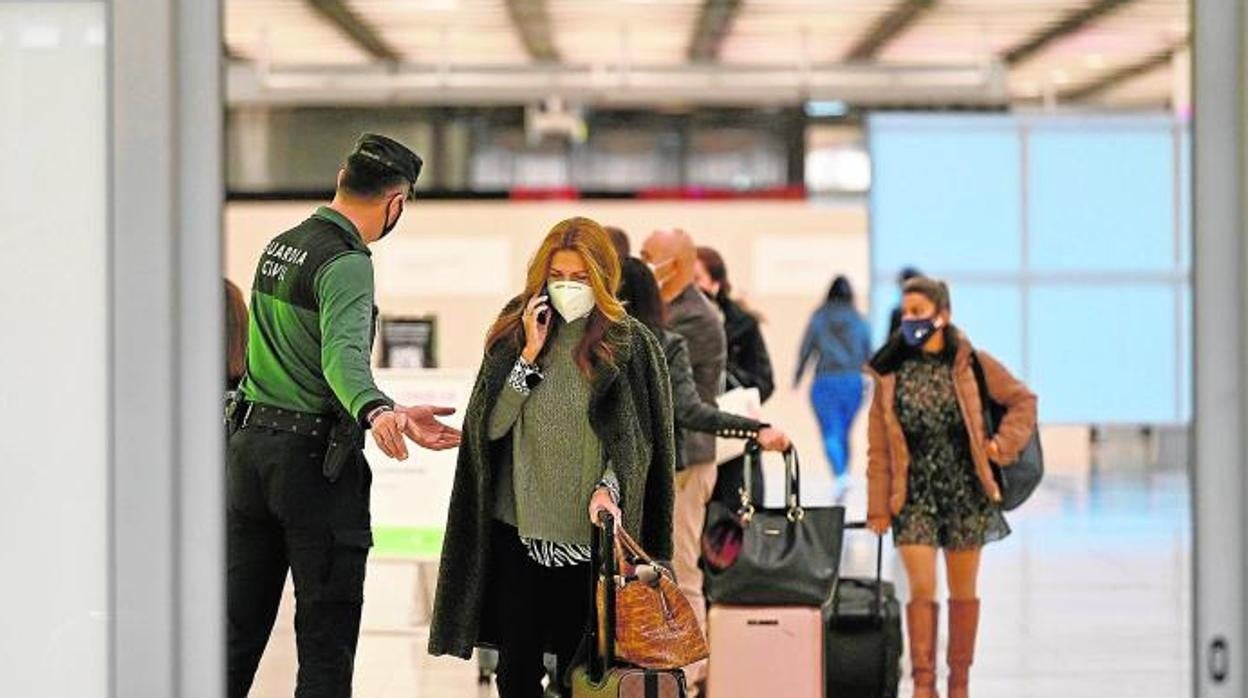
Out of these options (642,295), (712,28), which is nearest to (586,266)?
(642,295)

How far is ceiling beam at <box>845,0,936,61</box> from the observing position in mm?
5348

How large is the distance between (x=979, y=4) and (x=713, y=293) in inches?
44.7

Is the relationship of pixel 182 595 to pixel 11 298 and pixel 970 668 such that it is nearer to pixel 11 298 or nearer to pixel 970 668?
pixel 11 298

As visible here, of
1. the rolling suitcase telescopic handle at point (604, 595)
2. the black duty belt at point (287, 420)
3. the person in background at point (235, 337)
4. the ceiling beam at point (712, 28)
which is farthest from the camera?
the ceiling beam at point (712, 28)

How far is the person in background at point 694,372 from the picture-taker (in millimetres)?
4430

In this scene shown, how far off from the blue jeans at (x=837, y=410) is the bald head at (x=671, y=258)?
0.47 m

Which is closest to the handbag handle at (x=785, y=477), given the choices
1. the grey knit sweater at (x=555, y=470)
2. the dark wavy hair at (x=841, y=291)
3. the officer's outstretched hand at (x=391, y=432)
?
the dark wavy hair at (x=841, y=291)

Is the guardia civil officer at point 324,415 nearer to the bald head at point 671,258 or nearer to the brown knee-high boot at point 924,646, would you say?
the bald head at point 671,258

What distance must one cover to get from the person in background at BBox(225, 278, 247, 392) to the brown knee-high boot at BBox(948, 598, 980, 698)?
2.33m

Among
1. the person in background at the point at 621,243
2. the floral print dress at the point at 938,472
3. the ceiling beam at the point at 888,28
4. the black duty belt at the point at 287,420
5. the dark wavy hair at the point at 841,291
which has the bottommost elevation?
the floral print dress at the point at 938,472

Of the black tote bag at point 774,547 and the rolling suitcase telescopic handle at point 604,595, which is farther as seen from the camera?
the black tote bag at point 774,547

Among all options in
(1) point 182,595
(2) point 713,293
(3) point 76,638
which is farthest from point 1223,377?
(3) point 76,638

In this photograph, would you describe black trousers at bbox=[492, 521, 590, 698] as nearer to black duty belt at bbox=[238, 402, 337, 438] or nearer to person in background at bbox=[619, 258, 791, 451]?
person in background at bbox=[619, 258, 791, 451]

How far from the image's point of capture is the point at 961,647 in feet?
16.9
